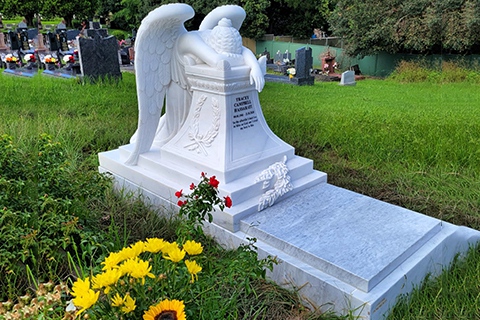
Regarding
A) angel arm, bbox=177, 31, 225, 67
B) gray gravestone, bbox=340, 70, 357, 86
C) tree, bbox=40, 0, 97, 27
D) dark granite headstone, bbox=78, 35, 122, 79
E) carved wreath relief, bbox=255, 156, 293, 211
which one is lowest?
gray gravestone, bbox=340, 70, 357, 86

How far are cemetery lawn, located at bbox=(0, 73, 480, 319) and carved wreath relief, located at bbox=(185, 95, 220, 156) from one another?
667 millimetres

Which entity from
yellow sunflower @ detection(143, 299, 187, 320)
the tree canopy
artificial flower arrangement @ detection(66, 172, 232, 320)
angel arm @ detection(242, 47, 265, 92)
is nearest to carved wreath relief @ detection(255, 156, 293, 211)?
angel arm @ detection(242, 47, 265, 92)

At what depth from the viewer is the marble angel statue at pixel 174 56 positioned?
3258mm

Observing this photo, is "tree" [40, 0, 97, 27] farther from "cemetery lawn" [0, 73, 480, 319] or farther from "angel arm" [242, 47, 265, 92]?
"angel arm" [242, 47, 265, 92]

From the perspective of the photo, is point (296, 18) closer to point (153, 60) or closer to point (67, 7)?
point (67, 7)

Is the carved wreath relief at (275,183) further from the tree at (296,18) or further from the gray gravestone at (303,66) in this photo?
the tree at (296,18)

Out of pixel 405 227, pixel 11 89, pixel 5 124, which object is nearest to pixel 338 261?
pixel 405 227

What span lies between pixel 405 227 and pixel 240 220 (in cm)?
117

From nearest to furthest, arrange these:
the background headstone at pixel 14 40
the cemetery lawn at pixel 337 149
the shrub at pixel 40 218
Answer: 1. the shrub at pixel 40 218
2. the cemetery lawn at pixel 337 149
3. the background headstone at pixel 14 40

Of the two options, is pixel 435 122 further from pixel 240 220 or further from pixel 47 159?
pixel 47 159

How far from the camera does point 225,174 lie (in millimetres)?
3209

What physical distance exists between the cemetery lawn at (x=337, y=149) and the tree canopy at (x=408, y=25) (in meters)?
7.73

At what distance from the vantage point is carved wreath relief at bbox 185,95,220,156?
3375 mm

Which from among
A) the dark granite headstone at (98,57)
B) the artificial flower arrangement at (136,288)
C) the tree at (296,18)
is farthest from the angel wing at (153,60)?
the tree at (296,18)
